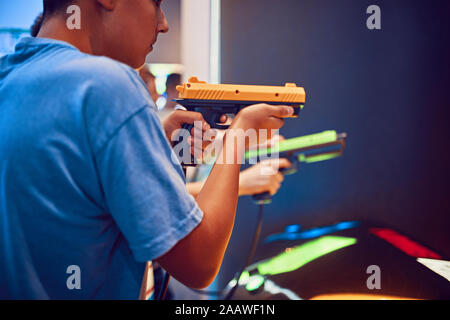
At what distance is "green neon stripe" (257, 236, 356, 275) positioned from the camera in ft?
2.60

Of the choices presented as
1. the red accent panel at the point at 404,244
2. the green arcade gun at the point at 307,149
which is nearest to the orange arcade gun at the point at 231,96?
the green arcade gun at the point at 307,149

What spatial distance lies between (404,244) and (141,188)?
0.70m

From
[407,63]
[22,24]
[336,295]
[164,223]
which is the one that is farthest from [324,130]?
[22,24]

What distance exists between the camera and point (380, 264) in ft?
2.30

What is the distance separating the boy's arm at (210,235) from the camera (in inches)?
14.8

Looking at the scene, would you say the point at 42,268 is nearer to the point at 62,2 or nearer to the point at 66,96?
the point at 66,96

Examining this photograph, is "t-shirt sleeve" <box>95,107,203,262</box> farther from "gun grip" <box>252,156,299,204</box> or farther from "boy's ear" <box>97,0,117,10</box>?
"gun grip" <box>252,156,299,204</box>

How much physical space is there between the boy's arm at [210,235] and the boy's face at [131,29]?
0.21m

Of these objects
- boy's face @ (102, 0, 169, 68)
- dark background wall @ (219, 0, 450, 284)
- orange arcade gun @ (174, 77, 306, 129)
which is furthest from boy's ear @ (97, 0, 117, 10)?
dark background wall @ (219, 0, 450, 284)

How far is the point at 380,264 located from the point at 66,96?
2.35 feet

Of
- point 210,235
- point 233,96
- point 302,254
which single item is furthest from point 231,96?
point 302,254

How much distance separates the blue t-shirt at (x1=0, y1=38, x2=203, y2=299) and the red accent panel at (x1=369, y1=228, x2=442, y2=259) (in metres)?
0.60

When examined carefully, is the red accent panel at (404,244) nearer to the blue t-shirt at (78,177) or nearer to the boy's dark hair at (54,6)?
the blue t-shirt at (78,177)

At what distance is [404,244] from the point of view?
0.75m
